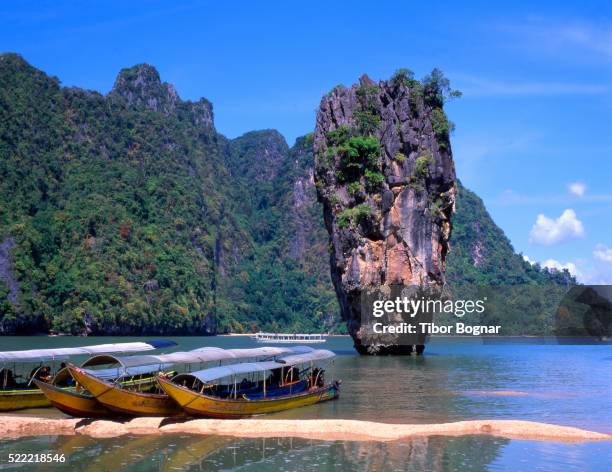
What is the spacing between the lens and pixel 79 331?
85.6 meters

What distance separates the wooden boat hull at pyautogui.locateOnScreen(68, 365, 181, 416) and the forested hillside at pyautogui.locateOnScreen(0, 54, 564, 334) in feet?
219

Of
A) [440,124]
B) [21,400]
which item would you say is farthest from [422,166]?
[21,400]

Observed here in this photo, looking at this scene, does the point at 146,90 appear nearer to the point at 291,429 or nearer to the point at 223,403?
the point at 223,403

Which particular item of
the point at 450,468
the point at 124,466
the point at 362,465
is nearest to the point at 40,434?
the point at 124,466

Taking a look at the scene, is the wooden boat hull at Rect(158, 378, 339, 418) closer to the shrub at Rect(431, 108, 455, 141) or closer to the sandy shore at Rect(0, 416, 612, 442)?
the sandy shore at Rect(0, 416, 612, 442)

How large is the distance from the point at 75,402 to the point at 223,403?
12.6ft

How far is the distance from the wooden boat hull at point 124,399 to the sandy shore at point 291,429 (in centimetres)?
40

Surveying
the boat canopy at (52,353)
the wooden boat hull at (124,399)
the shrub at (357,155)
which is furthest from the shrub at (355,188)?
the wooden boat hull at (124,399)

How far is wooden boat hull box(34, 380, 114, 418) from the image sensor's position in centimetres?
1880

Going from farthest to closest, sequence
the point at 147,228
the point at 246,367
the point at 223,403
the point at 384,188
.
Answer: the point at 147,228, the point at 384,188, the point at 246,367, the point at 223,403

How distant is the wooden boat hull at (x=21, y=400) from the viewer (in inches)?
822

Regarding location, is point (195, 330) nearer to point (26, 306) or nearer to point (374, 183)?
point (26, 306)

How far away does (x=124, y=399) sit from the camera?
18.7m

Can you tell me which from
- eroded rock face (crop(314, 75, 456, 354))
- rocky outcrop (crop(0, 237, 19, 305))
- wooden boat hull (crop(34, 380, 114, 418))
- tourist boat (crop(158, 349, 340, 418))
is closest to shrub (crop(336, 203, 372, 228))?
eroded rock face (crop(314, 75, 456, 354))
